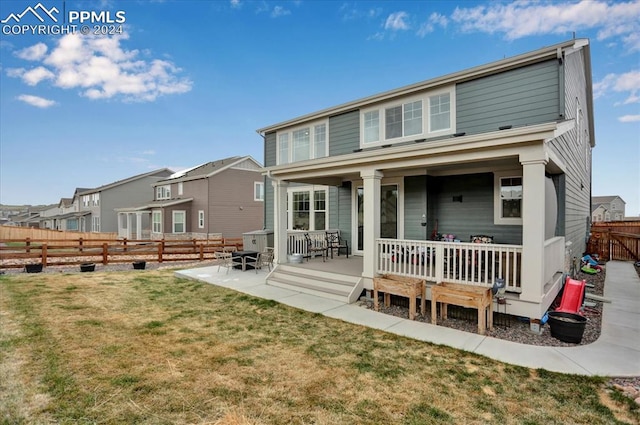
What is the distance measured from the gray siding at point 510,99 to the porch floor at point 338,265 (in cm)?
449

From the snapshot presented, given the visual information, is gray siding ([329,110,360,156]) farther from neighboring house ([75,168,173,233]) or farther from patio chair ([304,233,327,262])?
neighboring house ([75,168,173,233])

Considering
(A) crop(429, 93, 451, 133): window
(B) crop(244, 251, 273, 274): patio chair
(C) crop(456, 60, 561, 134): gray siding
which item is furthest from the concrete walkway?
(A) crop(429, 93, 451, 133): window

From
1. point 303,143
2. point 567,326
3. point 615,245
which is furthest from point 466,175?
point 615,245

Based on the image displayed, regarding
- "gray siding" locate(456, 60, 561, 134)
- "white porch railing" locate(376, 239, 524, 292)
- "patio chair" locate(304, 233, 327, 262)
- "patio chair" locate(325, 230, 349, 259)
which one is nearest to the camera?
"white porch railing" locate(376, 239, 524, 292)

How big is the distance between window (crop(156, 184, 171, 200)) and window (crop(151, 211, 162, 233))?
2.32 metres

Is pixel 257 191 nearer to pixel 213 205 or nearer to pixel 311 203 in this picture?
pixel 213 205

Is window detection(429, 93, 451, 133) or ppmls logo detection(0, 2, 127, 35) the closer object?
window detection(429, 93, 451, 133)

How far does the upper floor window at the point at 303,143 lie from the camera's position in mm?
11242

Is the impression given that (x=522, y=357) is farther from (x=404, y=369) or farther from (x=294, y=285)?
(x=294, y=285)

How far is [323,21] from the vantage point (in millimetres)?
15109

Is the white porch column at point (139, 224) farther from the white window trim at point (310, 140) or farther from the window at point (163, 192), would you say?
the white window trim at point (310, 140)

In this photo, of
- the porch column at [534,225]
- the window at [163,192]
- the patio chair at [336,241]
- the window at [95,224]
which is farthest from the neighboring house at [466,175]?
the window at [95,224]

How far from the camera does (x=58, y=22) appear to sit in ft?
30.9

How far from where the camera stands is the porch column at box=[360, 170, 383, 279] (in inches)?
265
